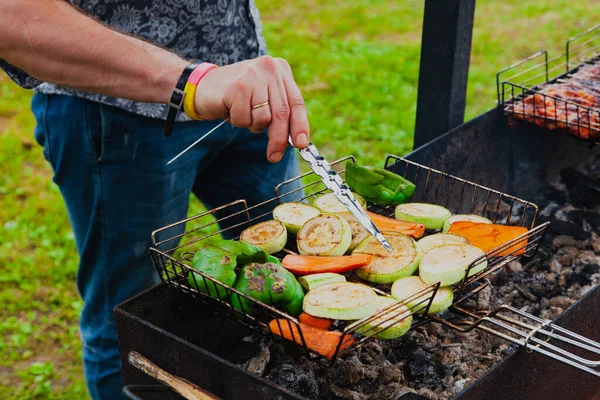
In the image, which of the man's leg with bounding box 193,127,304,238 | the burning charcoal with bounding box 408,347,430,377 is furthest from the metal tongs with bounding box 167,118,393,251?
the man's leg with bounding box 193,127,304,238

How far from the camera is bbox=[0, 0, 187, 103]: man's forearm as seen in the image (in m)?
2.01

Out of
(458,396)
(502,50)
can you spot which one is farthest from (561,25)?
(458,396)

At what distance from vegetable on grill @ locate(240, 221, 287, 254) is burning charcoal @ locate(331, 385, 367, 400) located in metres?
0.47

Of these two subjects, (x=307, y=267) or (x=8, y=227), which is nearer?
(x=307, y=267)

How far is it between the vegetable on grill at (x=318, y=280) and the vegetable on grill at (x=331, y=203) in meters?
0.44

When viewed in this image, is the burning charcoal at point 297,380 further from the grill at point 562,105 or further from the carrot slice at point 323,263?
the grill at point 562,105

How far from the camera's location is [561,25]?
8047mm

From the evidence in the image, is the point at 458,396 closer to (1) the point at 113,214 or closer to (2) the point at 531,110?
(1) the point at 113,214

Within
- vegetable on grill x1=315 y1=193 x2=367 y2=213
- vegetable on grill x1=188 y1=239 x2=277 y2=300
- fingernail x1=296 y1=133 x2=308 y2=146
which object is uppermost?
fingernail x1=296 y1=133 x2=308 y2=146

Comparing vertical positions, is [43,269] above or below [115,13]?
below

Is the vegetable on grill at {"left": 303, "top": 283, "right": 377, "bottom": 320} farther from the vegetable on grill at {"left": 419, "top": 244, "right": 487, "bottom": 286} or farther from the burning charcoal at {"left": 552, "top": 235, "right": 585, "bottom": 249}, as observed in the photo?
the burning charcoal at {"left": 552, "top": 235, "right": 585, "bottom": 249}

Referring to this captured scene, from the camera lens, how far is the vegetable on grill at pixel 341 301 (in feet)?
6.08

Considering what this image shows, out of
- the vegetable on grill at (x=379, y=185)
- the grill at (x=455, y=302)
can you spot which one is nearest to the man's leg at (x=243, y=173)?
the grill at (x=455, y=302)

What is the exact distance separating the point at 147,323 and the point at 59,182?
3.35ft
